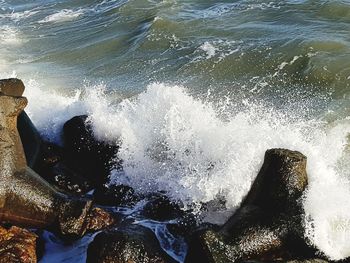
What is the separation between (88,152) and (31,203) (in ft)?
5.81

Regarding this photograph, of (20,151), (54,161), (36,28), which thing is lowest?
(36,28)

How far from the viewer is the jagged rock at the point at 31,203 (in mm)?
6262

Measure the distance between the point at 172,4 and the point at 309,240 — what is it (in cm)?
1337

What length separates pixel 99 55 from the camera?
1454 centimetres

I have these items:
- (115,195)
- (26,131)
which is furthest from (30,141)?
(115,195)

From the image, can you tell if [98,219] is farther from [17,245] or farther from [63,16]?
[63,16]

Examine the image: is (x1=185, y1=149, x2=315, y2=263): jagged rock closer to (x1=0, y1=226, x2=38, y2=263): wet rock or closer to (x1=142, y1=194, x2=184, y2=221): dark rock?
(x1=142, y1=194, x2=184, y2=221): dark rock

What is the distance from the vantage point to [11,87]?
7414 millimetres

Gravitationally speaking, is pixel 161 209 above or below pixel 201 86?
above

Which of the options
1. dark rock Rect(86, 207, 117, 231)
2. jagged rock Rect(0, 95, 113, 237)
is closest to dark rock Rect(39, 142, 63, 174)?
jagged rock Rect(0, 95, 113, 237)

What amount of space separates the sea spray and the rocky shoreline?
23 cm

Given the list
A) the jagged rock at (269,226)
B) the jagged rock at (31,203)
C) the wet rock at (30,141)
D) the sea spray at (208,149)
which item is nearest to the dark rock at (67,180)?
the wet rock at (30,141)

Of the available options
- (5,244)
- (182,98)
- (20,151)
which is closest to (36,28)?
(182,98)

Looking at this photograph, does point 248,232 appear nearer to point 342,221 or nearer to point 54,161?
point 342,221
